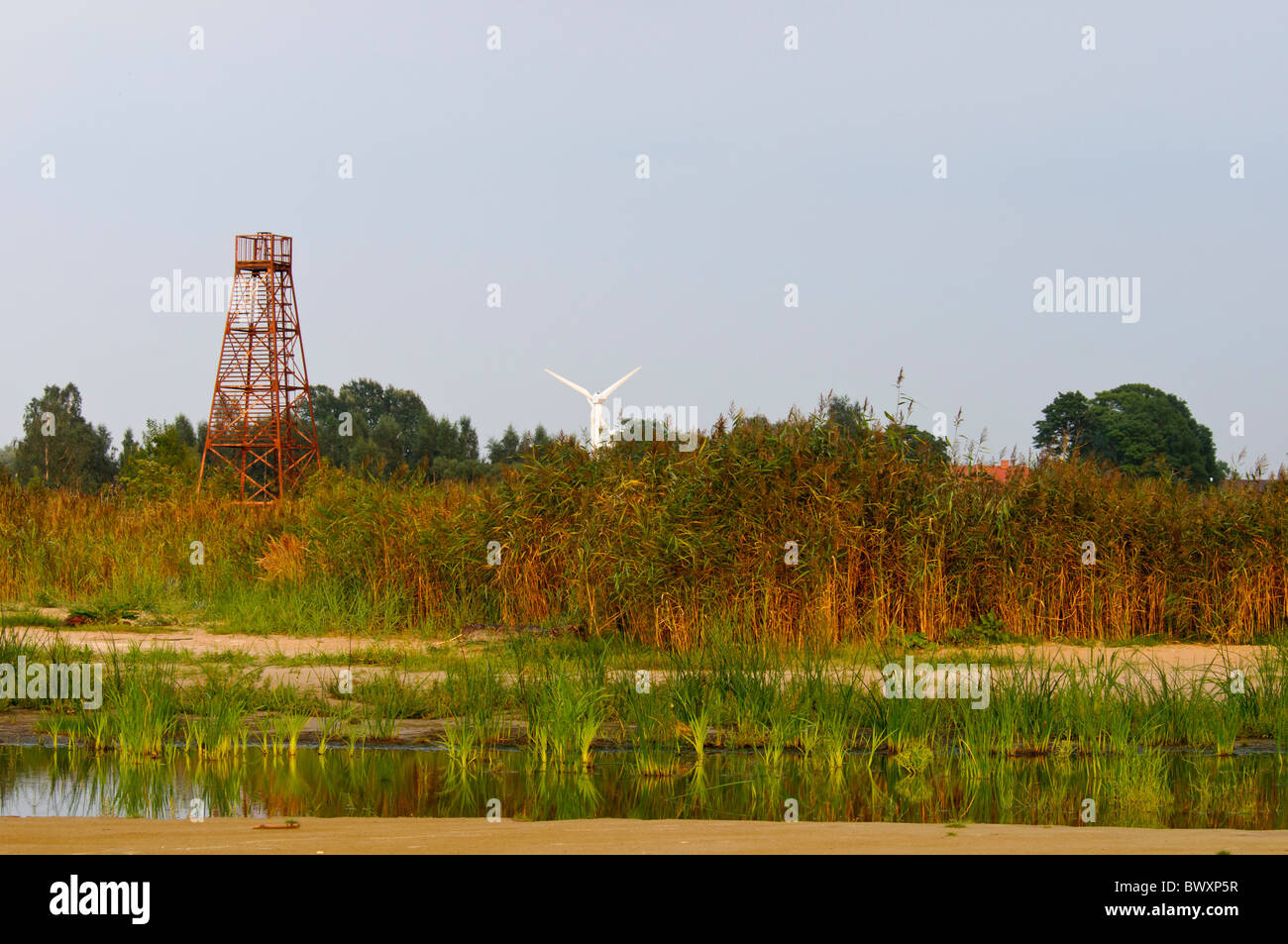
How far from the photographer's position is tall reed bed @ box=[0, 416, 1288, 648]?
1504 cm

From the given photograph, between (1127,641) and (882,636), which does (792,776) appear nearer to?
(882,636)

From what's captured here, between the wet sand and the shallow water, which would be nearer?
the wet sand

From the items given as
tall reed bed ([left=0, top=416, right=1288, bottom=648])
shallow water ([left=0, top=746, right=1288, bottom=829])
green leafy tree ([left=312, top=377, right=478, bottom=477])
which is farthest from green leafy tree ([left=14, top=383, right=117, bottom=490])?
shallow water ([left=0, top=746, right=1288, bottom=829])

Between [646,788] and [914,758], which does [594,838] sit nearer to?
[646,788]

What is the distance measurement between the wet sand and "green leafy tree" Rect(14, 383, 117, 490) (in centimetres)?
5653

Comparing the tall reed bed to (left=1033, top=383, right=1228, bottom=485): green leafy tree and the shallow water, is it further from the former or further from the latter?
(left=1033, top=383, right=1228, bottom=485): green leafy tree

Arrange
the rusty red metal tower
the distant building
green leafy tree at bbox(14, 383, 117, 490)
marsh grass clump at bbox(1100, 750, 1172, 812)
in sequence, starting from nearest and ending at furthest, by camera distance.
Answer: marsh grass clump at bbox(1100, 750, 1172, 812)
the distant building
the rusty red metal tower
green leafy tree at bbox(14, 383, 117, 490)

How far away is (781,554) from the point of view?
15.1 m

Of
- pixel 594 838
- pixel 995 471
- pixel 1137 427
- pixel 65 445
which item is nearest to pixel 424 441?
pixel 65 445

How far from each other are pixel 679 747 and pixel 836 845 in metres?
3.73

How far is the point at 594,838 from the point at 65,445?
6639 cm

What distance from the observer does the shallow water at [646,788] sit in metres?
7.35

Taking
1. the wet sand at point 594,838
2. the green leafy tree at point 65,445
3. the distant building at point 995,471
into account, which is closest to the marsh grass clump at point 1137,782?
the wet sand at point 594,838
